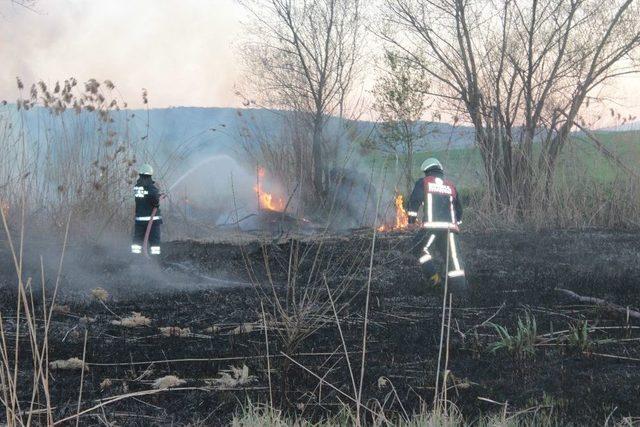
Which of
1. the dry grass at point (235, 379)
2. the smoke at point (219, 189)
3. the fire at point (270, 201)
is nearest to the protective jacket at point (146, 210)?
the dry grass at point (235, 379)

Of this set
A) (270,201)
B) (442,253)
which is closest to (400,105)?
(270,201)

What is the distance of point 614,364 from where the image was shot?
4.93m

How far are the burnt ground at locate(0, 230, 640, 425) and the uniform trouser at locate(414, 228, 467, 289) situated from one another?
0.84 feet

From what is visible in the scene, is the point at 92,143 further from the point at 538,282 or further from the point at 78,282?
the point at 538,282

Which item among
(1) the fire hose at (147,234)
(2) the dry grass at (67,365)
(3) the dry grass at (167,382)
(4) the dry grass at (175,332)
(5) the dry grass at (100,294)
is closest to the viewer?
(3) the dry grass at (167,382)

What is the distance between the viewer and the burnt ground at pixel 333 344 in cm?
422

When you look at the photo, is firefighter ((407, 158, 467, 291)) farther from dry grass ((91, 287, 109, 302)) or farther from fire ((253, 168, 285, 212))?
fire ((253, 168, 285, 212))

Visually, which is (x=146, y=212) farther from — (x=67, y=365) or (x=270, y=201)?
(x=270, y=201)

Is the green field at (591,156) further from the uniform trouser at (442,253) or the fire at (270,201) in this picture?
the fire at (270,201)

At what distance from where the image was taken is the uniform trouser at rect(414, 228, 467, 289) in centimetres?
821

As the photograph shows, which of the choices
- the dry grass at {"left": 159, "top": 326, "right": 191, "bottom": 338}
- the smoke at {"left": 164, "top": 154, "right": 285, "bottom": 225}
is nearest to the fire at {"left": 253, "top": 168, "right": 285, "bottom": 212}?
the smoke at {"left": 164, "top": 154, "right": 285, "bottom": 225}

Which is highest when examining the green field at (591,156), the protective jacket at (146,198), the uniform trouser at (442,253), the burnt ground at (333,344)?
the green field at (591,156)

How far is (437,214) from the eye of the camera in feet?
27.8

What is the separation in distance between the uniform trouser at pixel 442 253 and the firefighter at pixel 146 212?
148 inches
